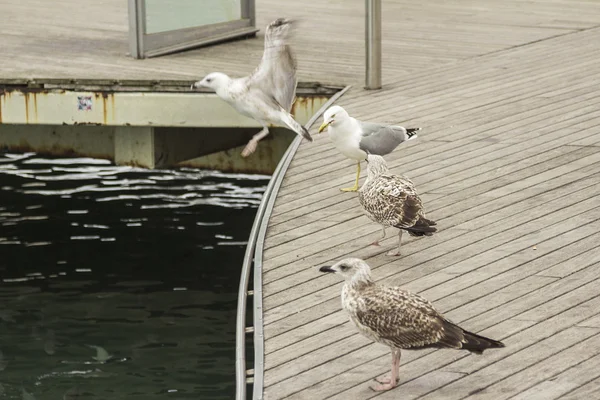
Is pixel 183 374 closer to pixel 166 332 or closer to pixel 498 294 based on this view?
pixel 166 332

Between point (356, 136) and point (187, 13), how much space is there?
192 inches

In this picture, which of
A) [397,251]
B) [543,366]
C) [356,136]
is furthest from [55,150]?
[543,366]

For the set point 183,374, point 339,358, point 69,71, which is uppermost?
point 69,71

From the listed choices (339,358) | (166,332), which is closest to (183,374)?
(166,332)

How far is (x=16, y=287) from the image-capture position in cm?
1241

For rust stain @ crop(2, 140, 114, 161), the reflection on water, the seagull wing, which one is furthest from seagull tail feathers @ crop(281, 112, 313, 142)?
rust stain @ crop(2, 140, 114, 161)

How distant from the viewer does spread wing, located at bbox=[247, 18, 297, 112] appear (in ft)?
27.1

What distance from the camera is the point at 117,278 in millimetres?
12641

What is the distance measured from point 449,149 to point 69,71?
3.77m

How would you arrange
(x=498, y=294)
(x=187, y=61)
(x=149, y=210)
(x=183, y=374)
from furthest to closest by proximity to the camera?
(x=149, y=210), (x=187, y=61), (x=183, y=374), (x=498, y=294)

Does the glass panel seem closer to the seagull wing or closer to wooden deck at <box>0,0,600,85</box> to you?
wooden deck at <box>0,0,600,85</box>

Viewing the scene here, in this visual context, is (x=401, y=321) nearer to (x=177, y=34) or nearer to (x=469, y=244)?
(x=469, y=244)

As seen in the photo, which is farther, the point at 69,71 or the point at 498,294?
the point at 69,71

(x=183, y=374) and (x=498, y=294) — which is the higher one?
(x=498, y=294)
